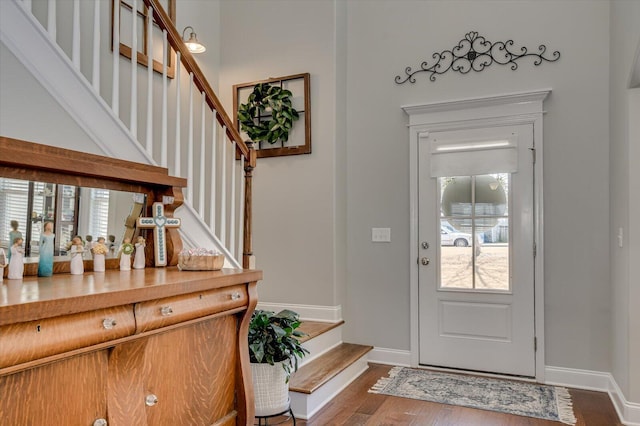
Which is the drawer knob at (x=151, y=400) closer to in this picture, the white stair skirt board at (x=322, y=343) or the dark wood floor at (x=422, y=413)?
the dark wood floor at (x=422, y=413)

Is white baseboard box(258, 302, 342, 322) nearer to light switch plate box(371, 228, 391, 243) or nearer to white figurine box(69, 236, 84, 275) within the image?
light switch plate box(371, 228, 391, 243)

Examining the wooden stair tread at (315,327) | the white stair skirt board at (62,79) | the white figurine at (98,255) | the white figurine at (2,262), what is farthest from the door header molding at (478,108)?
the white figurine at (2,262)

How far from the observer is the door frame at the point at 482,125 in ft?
11.4

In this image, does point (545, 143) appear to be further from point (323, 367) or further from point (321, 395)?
point (321, 395)

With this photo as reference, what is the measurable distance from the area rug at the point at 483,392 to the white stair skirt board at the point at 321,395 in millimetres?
213

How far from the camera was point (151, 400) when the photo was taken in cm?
152

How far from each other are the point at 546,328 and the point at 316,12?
3.21m

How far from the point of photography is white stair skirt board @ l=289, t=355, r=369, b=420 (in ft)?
9.20

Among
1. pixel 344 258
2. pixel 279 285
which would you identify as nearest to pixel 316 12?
pixel 344 258

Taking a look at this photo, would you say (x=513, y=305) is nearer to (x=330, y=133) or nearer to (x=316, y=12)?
(x=330, y=133)

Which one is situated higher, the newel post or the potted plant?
the newel post

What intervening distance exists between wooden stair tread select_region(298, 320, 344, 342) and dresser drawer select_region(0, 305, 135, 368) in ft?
6.72

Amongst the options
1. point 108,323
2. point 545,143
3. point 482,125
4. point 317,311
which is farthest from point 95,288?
point 545,143

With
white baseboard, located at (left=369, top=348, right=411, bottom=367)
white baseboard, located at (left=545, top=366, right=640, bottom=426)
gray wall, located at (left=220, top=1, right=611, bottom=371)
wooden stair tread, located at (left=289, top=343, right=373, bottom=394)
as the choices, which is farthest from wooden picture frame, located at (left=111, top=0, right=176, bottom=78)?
white baseboard, located at (left=545, top=366, right=640, bottom=426)
